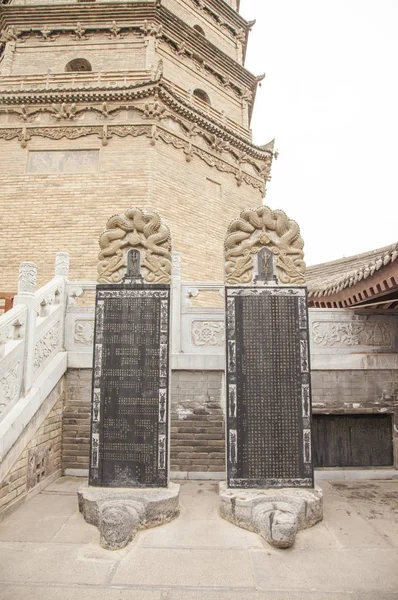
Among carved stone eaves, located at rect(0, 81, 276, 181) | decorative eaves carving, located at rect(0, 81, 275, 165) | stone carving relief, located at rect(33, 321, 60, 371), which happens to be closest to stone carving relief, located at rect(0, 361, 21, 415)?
stone carving relief, located at rect(33, 321, 60, 371)

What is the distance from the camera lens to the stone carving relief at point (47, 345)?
5.20 meters

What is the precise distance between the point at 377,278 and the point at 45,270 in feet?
28.8

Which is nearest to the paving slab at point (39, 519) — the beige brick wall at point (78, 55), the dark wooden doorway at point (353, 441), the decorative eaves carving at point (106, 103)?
the dark wooden doorway at point (353, 441)

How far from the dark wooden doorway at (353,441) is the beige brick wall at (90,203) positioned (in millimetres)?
6153

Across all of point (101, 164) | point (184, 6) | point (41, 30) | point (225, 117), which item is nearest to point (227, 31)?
point (184, 6)

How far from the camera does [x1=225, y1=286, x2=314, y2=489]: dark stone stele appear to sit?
434 cm

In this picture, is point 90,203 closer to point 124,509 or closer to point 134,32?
point 134,32

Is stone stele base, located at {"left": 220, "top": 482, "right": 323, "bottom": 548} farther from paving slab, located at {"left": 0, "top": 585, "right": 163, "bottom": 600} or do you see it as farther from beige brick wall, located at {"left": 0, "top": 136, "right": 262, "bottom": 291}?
beige brick wall, located at {"left": 0, "top": 136, "right": 262, "bottom": 291}

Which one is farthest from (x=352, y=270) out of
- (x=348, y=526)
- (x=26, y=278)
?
(x=26, y=278)

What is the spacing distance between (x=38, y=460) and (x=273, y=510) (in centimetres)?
320

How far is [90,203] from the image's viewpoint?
11000 millimetres

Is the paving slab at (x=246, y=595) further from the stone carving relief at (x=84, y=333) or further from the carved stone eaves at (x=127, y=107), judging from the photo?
the carved stone eaves at (x=127, y=107)

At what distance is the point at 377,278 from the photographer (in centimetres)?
505

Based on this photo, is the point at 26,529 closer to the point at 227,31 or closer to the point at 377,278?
the point at 377,278
